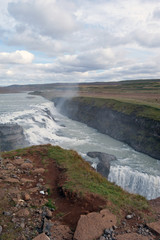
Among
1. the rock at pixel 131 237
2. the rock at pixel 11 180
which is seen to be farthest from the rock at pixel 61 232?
the rock at pixel 11 180

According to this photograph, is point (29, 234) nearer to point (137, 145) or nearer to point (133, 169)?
point (133, 169)

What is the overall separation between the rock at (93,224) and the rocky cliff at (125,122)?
23628 mm

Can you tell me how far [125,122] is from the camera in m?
39.2

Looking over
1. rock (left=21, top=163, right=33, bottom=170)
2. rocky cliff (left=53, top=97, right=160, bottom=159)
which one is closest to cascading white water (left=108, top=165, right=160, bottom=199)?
rocky cliff (left=53, top=97, right=160, bottom=159)

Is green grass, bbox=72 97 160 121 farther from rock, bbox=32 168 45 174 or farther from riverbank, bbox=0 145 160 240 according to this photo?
rock, bbox=32 168 45 174

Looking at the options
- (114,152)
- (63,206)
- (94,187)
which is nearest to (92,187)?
(94,187)

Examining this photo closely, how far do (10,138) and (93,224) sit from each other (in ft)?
76.8

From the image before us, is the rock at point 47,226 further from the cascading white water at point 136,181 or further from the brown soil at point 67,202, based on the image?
the cascading white water at point 136,181

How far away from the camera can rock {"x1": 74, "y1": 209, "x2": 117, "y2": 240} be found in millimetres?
6169

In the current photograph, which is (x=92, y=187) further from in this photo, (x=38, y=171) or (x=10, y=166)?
(x=10, y=166)

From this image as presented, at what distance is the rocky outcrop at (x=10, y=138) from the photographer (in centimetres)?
2702

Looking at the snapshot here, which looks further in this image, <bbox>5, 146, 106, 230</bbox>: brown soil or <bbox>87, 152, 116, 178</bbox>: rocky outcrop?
<bbox>87, 152, 116, 178</bbox>: rocky outcrop

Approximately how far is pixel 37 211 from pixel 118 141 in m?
30.4

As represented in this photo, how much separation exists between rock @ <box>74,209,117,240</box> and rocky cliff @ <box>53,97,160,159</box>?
77.5 ft
